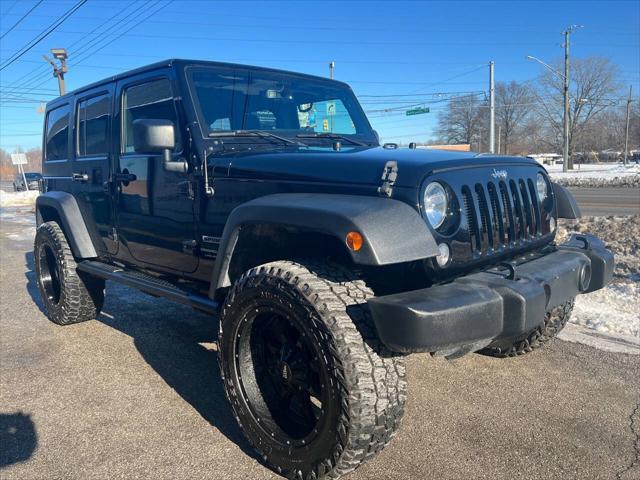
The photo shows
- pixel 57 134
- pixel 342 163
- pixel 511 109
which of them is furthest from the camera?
pixel 511 109

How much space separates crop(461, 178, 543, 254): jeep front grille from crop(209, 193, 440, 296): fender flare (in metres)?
0.42

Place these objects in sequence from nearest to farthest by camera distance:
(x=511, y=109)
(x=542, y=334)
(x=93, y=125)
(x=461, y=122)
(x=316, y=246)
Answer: (x=316, y=246), (x=542, y=334), (x=93, y=125), (x=461, y=122), (x=511, y=109)

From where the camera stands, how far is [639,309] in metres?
4.81

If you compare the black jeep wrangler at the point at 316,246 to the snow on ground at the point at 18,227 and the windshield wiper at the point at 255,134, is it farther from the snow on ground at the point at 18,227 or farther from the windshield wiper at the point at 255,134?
the snow on ground at the point at 18,227

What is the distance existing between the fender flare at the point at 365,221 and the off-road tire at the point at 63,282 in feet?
9.37

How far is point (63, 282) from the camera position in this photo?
477 centimetres

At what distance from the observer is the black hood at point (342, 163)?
2.51 meters

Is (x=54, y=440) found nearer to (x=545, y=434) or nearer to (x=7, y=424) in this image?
(x=7, y=424)

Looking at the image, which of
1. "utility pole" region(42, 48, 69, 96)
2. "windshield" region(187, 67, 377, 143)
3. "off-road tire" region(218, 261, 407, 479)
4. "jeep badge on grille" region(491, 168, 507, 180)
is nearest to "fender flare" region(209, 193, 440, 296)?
"off-road tire" region(218, 261, 407, 479)

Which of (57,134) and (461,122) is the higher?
(461,122)

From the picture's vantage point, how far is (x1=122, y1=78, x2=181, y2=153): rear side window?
3.58m

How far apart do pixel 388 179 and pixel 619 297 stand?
3.77 m

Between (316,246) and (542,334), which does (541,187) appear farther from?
(316,246)

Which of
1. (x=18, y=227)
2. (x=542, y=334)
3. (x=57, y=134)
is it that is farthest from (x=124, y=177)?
(x=18, y=227)
